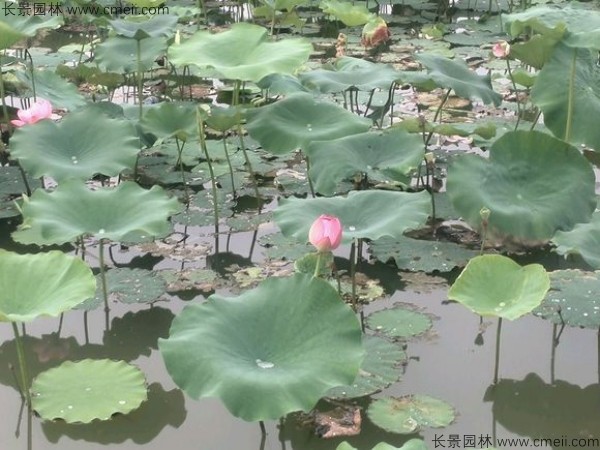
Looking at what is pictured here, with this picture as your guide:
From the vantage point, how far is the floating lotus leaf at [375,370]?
187 centimetres

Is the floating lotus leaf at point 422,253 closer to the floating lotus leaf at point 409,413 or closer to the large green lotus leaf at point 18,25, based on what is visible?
the floating lotus leaf at point 409,413

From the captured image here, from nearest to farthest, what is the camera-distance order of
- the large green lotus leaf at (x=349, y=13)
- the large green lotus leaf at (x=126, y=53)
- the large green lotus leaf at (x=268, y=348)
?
1. the large green lotus leaf at (x=268, y=348)
2. the large green lotus leaf at (x=126, y=53)
3. the large green lotus leaf at (x=349, y=13)

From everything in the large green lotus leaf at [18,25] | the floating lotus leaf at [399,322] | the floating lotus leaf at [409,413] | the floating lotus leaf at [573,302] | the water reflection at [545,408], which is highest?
the large green lotus leaf at [18,25]

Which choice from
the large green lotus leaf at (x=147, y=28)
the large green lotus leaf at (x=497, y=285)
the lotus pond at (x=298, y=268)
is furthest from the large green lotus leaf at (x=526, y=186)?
the large green lotus leaf at (x=147, y=28)

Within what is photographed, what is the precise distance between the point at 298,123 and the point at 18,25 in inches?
44.1

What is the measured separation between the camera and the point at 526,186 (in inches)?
88.8

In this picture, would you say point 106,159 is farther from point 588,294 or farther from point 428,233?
point 588,294

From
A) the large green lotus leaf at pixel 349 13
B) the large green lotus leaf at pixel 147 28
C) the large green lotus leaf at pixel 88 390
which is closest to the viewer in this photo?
the large green lotus leaf at pixel 88 390

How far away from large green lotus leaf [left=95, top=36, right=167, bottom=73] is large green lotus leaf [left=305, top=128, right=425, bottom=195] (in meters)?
0.98

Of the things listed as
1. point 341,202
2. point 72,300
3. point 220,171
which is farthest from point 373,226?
point 220,171

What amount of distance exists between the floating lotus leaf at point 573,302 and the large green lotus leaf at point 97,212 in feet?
3.01

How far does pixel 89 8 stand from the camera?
4.29 meters

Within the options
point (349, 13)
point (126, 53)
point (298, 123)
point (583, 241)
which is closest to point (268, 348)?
point (583, 241)

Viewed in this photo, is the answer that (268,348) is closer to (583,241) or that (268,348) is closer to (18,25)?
(583,241)
